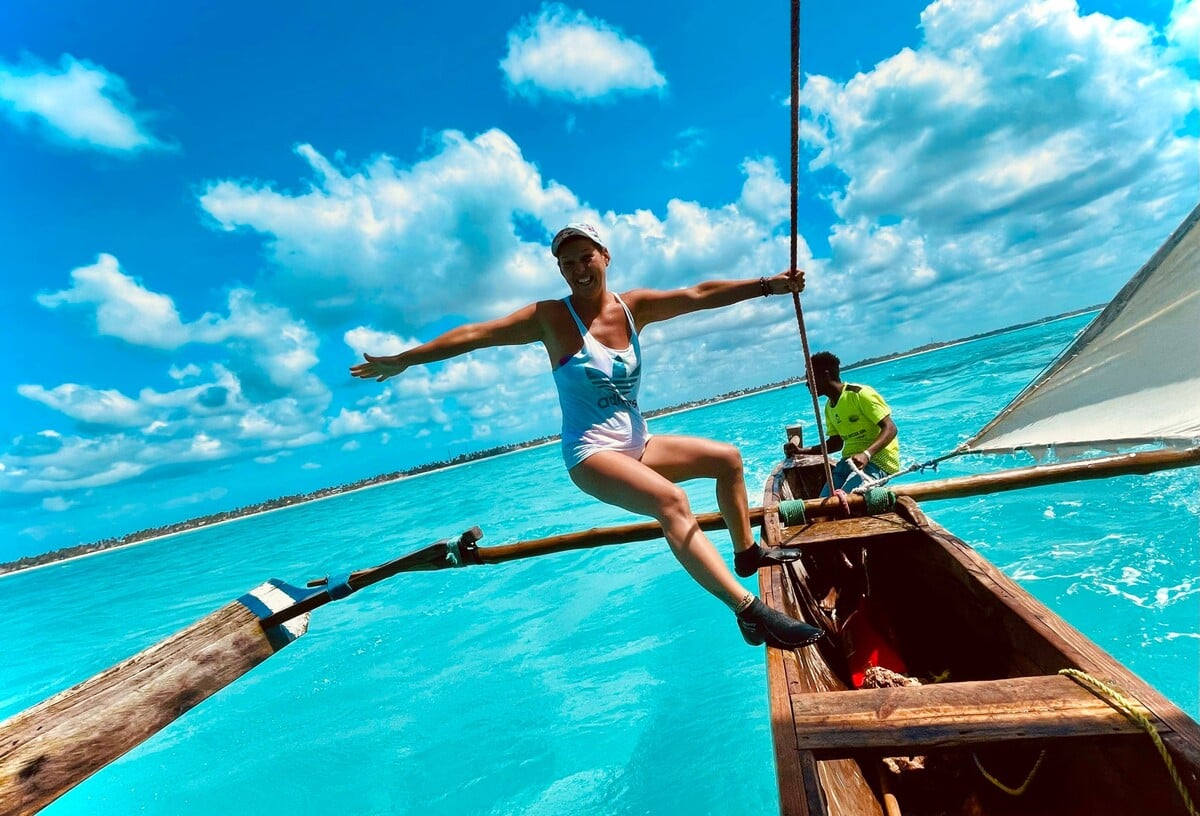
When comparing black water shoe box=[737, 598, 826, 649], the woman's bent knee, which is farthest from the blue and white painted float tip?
black water shoe box=[737, 598, 826, 649]

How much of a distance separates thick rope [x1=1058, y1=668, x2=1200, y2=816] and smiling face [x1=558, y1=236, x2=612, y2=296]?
2.60m

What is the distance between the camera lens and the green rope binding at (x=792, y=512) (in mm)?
4562

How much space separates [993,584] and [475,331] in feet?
10.2

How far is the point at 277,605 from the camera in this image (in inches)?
132

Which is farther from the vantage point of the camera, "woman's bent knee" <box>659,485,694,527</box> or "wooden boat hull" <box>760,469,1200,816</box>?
"woman's bent knee" <box>659,485,694,527</box>

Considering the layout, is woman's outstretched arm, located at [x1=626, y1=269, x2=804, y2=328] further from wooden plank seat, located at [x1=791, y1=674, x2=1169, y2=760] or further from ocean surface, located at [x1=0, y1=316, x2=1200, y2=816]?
ocean surface, located at [x1=0, y1=316, x2=1200, y2=816]

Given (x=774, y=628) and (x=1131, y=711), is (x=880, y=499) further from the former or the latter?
(x=1131, y=711)

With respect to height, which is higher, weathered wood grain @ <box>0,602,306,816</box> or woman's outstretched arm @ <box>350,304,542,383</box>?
woman's outstretched arm @ <box>350,304,542,383</box>

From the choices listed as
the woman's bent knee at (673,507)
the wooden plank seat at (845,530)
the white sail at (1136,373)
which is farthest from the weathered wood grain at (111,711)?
the white sail at (1136,373)

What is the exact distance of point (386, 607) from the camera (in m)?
13.5

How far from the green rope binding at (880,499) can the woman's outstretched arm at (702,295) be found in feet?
6.29

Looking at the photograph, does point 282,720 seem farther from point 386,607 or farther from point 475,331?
point 475,331

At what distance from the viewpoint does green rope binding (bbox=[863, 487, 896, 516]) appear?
14.5 feet

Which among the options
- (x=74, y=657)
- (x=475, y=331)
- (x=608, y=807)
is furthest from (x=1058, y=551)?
(x=74, y=657)
